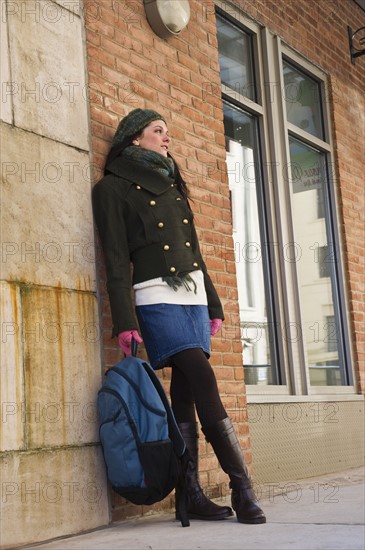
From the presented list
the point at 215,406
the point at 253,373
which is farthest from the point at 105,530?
the point at 253,373

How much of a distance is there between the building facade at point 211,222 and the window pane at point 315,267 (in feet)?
0.06

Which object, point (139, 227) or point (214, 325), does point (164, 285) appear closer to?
point (139, 227)

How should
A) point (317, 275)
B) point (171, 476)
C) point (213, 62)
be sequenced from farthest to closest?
point (317, 275)
point (213, 62)
point (171, 476)

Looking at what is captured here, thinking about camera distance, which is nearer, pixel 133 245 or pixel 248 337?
pixel 133 245

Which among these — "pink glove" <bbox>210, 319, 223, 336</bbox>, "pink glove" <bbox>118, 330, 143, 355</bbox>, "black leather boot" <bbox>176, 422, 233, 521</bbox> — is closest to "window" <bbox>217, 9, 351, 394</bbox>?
"pink glove" <bbox>210, 319, 223, 336</bbox>

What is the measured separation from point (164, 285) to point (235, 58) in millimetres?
2895

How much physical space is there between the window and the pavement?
5.63 ft

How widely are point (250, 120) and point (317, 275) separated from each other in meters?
1.38

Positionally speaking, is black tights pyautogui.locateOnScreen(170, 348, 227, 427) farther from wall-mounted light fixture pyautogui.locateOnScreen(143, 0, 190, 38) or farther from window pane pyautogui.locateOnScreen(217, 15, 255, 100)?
window pane pyautogui.locateOnScreen(217, 15, 255, 100)

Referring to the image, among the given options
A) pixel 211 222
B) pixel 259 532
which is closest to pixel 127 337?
pixel 259 532

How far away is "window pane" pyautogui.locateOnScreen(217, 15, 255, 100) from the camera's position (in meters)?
6.22

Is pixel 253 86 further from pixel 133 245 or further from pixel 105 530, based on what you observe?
pixel 105 530

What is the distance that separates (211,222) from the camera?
5.28 meters

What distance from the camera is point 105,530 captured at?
3906 mm
